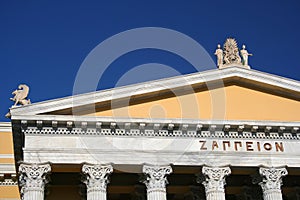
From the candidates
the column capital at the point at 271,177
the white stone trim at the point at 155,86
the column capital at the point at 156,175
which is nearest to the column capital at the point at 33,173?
the white stone trim at the point at 155,86

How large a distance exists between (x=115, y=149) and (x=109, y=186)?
140 inches

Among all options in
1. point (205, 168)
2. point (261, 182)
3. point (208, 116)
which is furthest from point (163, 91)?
point (261, 182)

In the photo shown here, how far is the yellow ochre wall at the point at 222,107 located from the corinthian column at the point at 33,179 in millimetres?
3712

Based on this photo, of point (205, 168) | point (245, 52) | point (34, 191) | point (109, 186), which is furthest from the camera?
point (245, 52)

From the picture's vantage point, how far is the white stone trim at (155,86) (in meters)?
26.7

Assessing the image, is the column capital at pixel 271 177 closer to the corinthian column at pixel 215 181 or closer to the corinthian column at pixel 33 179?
the corinthian column at pixel 215 181

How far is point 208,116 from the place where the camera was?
92.9ft

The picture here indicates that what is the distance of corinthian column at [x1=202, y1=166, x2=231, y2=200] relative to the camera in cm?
2670

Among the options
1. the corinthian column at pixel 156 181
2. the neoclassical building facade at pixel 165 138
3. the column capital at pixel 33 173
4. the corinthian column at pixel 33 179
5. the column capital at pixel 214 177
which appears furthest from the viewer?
the column capital at pixel 214 177

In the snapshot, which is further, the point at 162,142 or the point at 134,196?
the point at 134,196

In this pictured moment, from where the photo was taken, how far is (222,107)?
94.3 ft

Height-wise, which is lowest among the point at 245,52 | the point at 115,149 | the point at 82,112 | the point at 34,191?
the point at 34,191

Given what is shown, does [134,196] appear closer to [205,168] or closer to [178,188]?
[178,188]

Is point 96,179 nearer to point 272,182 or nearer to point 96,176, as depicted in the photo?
point 96,176
